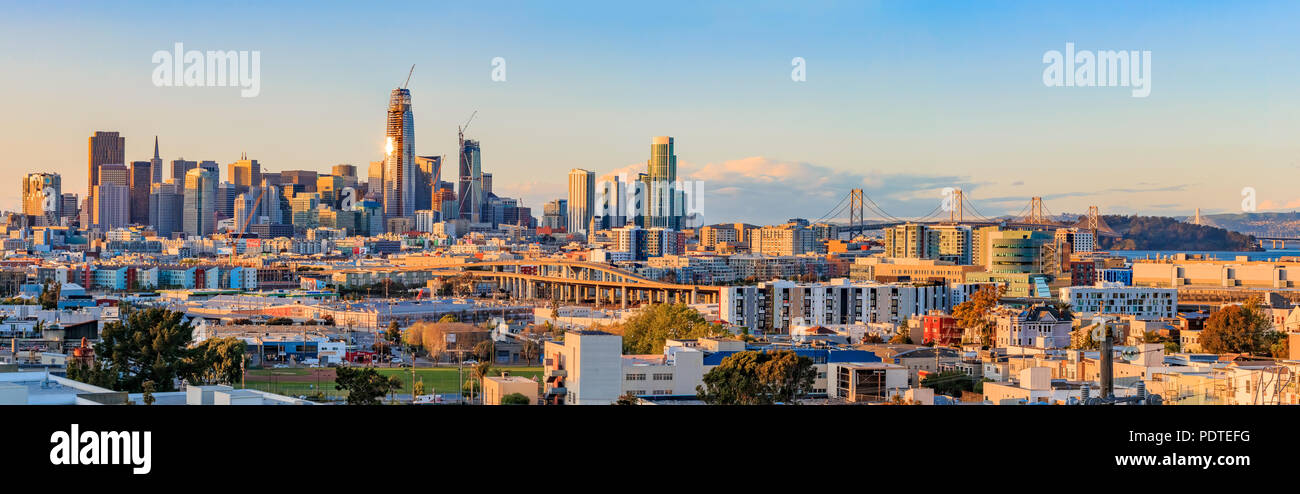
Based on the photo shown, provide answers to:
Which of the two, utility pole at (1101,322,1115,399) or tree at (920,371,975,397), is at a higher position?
utility pole at (1101,322,1115,399)

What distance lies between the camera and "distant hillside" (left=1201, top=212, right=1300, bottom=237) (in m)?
32.8

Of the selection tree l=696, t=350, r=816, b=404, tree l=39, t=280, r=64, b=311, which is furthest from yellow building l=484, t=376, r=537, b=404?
tree l=39, t=280, r=64, b=311

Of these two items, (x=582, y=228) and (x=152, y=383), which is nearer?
(x=152, y=383)

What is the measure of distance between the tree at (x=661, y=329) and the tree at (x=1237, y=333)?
414cm

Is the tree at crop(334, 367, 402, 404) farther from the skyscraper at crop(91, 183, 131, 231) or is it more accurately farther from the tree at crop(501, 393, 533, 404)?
the skyscraper at crop(91, 183, 131, 231)

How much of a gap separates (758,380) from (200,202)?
149 ft

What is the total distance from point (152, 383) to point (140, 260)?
28980mm

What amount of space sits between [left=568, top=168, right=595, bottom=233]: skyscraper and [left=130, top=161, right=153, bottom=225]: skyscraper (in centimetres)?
1515
